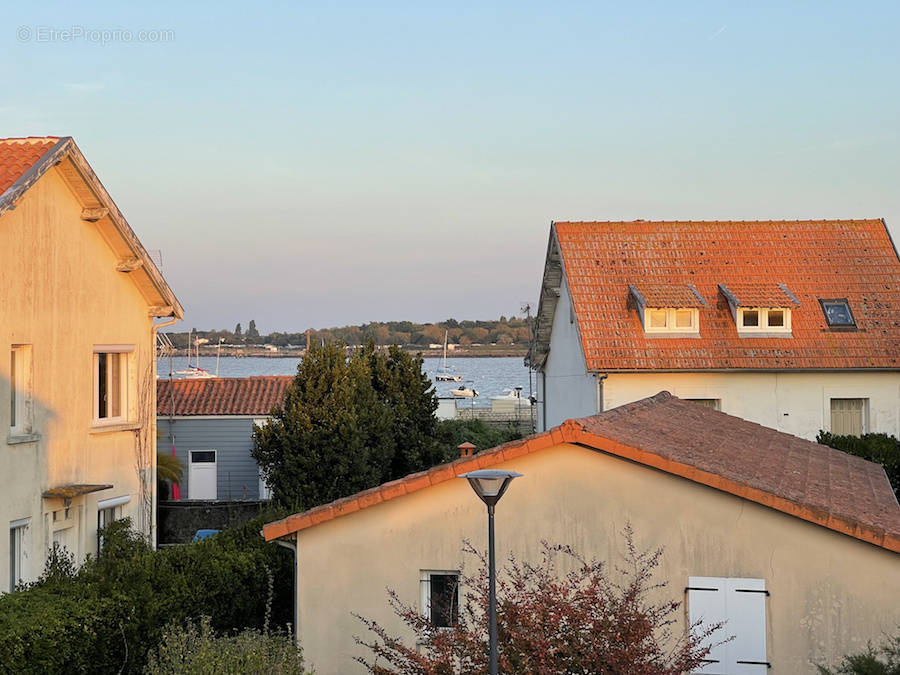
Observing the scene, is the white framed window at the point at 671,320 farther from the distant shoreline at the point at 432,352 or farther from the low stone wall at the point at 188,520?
the distant shoreline at the point at 432,352

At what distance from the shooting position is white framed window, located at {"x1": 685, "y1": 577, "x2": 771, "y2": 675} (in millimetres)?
12164

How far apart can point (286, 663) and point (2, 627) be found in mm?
3038

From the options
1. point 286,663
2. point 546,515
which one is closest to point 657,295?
point 546,515

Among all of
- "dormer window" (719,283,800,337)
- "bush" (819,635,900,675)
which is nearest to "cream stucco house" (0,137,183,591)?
"bush" (819,635,900,675)

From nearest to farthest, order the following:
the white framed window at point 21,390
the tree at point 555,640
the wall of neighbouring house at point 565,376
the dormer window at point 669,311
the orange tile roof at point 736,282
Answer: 1. the tree at point 555,640
2. the white framed window at point 21,390
3. the orange tile roof at point 736,282
4. the dormer window at point 669,311
5. the wall of neighbouring house at point 565,376

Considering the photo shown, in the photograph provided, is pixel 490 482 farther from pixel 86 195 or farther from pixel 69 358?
pixel 86 195

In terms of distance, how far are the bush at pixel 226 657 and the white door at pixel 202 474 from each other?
25.2 metres

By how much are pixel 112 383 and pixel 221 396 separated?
52.9 ft

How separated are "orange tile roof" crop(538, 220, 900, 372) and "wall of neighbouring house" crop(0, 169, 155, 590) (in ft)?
45.4

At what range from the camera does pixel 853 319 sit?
1241 inches

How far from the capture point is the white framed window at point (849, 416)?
30922mm

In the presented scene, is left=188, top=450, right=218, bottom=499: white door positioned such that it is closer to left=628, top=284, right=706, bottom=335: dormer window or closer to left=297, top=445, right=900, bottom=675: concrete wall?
left=628, top=284, right=706, bottom=335: dormer window

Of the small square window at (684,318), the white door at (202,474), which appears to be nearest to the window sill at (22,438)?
the white door at (202,474)

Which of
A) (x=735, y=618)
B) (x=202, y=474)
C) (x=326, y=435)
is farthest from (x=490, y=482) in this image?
(x=202, y=474)
